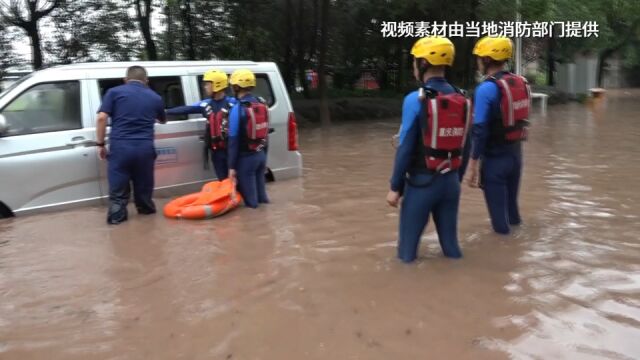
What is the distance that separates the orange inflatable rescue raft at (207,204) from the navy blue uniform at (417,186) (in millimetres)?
2441

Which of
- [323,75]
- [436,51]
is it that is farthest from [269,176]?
[323,75]

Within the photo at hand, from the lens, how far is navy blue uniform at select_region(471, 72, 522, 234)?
5.26 metres

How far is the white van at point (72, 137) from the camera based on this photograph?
6.43 m

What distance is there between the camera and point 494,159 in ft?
17.9

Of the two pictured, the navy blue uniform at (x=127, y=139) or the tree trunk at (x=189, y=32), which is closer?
the navy blue uniform at (x=127, y=139)

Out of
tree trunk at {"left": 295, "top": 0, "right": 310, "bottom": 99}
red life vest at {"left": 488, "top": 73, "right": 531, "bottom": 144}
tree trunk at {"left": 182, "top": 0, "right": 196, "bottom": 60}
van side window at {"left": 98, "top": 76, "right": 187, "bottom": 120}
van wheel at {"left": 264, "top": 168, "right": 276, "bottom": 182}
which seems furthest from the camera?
tree trunk at {"left": 295, "top": 0, "right": 310, "bottom": 99}

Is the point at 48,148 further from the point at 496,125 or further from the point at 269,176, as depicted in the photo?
the point at 496,125

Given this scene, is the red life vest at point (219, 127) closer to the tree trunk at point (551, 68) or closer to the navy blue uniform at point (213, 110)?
the navy blue uniform at point (213, 110)

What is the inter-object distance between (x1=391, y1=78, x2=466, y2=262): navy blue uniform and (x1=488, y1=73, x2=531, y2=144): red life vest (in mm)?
847

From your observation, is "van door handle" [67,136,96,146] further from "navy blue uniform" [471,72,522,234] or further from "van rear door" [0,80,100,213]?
"navy blue uniform" [471,72,522,234]

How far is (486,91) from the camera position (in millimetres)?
5266

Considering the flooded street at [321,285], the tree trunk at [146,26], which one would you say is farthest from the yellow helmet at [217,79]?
the tree trunk at [146,26]

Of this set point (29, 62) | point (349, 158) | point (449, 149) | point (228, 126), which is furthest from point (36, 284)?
point (29, 62)

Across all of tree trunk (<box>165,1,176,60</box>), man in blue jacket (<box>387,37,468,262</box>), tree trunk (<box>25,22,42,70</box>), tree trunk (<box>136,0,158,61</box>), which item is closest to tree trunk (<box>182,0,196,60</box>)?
tree trunk (<box>165,1,176,60</box>)
